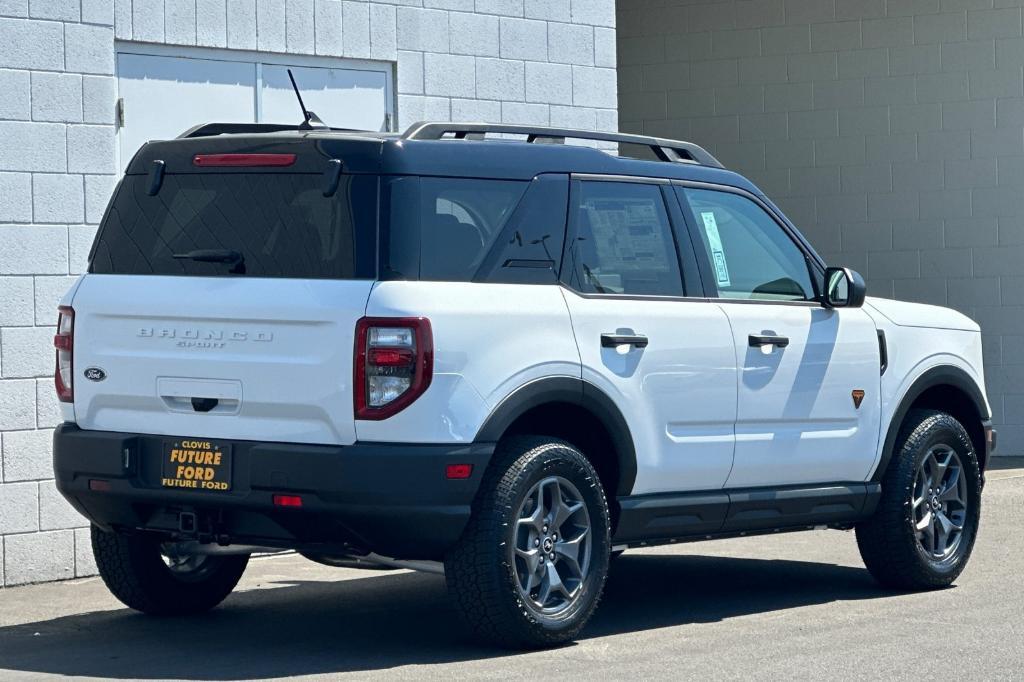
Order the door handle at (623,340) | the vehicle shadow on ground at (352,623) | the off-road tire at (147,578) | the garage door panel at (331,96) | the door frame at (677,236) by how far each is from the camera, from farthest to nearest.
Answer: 1. the garage door panel at (331,96)
2. the off-road tire at (147,578)
3. the door frame at (677,236)
4. the door handle at (623,340)
5. the vehicle shadow on ground at (352,623)

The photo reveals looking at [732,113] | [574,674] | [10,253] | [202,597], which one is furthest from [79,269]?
[732,113]

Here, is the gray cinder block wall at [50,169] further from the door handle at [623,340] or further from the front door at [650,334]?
the door handle at [623,340]

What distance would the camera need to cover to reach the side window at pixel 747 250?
830 cm

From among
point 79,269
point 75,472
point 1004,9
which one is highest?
point 1004,9

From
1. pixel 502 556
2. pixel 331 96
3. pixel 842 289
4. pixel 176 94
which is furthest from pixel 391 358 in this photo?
pixel 331 96

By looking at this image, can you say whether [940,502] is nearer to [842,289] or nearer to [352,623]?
[842,289]

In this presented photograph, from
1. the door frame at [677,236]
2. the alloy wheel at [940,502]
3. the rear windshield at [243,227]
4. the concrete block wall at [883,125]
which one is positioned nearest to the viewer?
the rear windshield at [243,227]

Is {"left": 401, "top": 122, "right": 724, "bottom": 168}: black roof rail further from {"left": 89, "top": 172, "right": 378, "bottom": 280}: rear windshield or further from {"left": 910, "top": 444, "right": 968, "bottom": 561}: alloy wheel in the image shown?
{"left": 910, "top": 444, "right": 968, "bottom": 561}: alloy wheel

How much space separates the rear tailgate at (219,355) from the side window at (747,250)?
205cm

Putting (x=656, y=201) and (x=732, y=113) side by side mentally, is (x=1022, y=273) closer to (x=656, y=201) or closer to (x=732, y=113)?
(x=732, y=113)

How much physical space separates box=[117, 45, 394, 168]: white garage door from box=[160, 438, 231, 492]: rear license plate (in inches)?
127

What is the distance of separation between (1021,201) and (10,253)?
900 centimetres

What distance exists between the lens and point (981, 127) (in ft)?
50.6

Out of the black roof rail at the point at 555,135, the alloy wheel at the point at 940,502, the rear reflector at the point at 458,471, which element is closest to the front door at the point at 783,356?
the black roof rail at the point at 555,135
